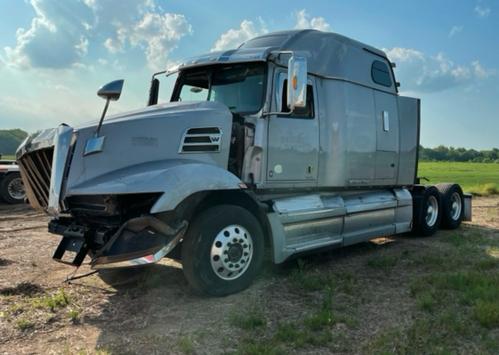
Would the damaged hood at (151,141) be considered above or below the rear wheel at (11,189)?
above

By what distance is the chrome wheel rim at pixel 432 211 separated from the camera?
953cm

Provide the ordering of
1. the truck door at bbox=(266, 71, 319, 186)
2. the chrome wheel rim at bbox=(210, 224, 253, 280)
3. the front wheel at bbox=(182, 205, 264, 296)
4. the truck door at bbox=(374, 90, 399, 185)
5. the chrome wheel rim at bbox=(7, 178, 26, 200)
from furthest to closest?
the chrome wheel rim at bbox=(7, 178, 26, 200)
the truck door at bbox=(374, 90, 399, 185)
the truck door at bbox=(266, 71, 319, 186)
the chrome wheel rim at bbox=(210, 224, 253, 280)
the front wheel at bbox=(182, 205, 264, 296)

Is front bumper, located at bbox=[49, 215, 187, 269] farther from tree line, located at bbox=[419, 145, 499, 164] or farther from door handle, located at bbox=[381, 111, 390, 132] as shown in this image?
tree line, located at bbox=[419, 145, 499, 164]

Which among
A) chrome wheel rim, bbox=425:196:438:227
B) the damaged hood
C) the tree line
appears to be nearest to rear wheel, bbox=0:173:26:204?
the damaged hood

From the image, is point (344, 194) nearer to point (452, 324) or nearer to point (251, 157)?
point (251, 157)

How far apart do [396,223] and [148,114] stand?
198 inches

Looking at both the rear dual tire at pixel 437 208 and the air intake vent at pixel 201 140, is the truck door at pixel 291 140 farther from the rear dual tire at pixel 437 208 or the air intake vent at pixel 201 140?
the rear dual tire at pixel 437 208

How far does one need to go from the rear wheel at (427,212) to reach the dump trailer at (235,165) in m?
1.14

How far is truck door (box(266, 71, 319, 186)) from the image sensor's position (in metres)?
A: 5.89

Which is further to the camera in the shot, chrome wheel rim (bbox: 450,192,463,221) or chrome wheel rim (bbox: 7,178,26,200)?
chrome wheel rim (bbox: 7,178,26,200)

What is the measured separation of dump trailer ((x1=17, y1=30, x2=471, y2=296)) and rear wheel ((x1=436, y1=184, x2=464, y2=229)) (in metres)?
2.37

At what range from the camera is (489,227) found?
10672mm

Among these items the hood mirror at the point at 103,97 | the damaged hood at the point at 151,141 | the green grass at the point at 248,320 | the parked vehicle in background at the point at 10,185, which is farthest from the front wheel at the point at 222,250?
the parked vehicle in background at the point at 10,185

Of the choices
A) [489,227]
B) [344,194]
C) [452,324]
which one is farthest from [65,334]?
[489,227]
